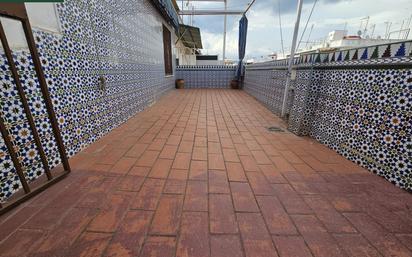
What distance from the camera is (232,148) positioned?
93.3 inches

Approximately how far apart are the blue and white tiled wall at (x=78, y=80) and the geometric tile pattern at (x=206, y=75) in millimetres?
5436

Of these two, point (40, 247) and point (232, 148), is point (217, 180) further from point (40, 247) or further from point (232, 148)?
point (40, 247)

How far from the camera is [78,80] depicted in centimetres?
211

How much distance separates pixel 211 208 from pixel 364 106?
1.96 metres

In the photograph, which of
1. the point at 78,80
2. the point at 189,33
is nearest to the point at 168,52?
the point at 189,33

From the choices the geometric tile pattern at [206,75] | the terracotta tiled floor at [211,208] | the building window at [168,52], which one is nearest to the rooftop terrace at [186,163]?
the terracotta tiled floor at [211,208]

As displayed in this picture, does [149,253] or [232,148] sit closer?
[149,253]

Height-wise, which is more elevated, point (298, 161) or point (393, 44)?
point (393, 44)

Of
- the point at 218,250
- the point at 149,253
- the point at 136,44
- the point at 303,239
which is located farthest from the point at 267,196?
the point at 136,44

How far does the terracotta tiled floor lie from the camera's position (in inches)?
40.8

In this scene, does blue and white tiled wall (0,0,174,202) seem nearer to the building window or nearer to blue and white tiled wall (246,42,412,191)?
blue and white tiled wall (246,42,412,191)

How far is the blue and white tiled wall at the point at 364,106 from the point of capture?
1.59 metres

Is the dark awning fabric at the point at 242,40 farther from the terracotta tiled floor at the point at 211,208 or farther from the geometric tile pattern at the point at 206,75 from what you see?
the terracotta tiled floor at the point at 211,208

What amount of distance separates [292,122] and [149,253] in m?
2.85
